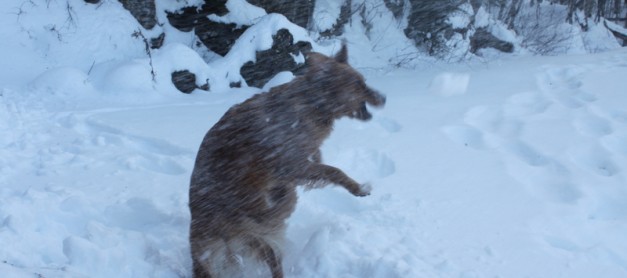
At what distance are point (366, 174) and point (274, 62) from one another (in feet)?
13.5

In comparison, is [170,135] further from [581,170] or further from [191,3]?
[191,3]

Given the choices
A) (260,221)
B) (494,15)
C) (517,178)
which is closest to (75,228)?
(260,221)

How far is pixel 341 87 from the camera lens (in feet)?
11.9

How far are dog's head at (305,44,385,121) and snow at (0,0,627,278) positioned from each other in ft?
2.15

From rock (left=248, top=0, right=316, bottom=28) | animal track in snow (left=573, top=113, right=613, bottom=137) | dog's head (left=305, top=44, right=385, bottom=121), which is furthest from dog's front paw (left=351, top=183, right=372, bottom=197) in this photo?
rock (left=248, top=0, right=316, bottom=28)

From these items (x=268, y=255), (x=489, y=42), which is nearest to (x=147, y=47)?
(x=268, y=255)

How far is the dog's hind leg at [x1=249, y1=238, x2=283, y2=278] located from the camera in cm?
312

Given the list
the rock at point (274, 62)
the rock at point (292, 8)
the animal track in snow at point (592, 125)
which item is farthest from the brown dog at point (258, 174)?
the rock at point (292, 8)

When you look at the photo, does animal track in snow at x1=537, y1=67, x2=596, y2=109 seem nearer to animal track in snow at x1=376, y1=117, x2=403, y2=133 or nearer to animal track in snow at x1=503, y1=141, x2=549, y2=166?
animal track in snow at x1=503, y1=141, x2=549, y2=166

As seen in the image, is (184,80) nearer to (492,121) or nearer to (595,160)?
(492,121)

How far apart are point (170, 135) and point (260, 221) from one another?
2.19 metres

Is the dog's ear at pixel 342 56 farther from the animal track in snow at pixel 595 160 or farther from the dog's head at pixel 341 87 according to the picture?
the animal track in snow at pixel 595 160

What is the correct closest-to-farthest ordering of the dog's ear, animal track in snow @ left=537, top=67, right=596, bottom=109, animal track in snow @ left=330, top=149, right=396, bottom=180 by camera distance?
the dog's ear → animal track in snow @ left=330, top=149, right=396, bottom=180 → animal track in snow @ left=537, top=67, right=596, bottom=109

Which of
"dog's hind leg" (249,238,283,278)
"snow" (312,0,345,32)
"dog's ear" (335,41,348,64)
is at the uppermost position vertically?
"dog's ear" (335,41,348,64)
